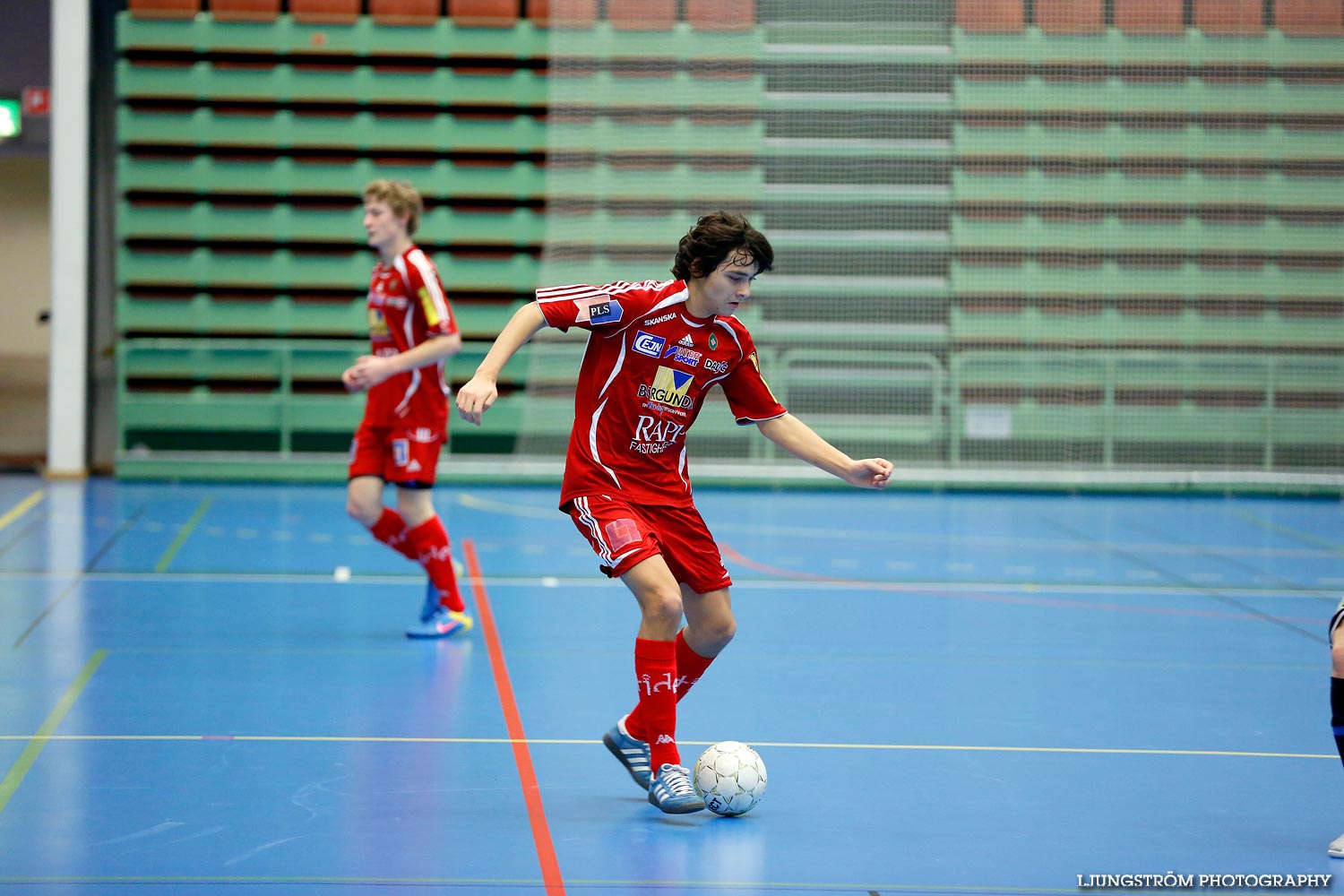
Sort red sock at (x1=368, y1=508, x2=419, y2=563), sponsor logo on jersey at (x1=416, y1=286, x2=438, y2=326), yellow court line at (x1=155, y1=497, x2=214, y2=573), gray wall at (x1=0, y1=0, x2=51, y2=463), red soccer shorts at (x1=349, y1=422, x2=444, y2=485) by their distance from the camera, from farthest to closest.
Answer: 1. gray wall at (x1=0, y1=0, x2=51, y2=463)
2. yellow court line at (x1=155, y1=497, x2=214, y2=573)
3. red sock at (x1=368, y1=508, x2=419, y2=563)
4. red soccer shorts at (x1=349, y1=422, x2=444, y2=485)
5. sponsor logo on jersey at (x1=416, y1=286, x2=438, y2=326)

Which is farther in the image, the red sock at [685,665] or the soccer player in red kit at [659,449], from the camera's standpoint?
the red sock at [685,665]

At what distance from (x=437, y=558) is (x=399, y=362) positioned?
3.03 ft

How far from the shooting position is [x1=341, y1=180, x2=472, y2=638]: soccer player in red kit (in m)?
6.42

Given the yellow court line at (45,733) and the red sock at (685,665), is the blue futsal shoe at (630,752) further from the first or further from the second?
the yellow court line at (45,733)

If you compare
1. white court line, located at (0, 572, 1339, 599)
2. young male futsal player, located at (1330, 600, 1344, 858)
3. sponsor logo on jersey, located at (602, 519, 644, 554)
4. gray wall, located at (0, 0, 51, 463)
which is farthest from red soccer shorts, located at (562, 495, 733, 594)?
gray wall, located at (0, 0, 51, 463)

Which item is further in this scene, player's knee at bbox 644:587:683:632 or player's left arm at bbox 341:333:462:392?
player's left arm at bbox 341:333:462:392

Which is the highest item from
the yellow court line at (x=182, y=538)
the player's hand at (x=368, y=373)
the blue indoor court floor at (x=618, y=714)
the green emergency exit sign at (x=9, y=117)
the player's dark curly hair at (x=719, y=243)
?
the green emergency exit sign at (x=9, y=117)

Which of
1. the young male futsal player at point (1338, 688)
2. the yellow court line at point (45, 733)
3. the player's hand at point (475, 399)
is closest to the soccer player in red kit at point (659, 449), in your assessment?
the player's hand at point (475, 399)

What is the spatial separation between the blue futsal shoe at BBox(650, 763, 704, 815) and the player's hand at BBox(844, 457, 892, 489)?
3.17 feet

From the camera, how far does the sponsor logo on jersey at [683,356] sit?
162 inches

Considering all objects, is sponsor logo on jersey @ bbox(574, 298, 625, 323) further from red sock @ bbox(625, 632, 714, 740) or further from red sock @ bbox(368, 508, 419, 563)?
red sock @ bbox(368, 508, 419, 563)

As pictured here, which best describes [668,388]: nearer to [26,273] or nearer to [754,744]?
[754,744]

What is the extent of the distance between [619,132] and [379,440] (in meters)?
6.69

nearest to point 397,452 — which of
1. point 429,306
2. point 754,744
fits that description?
point 429,306
